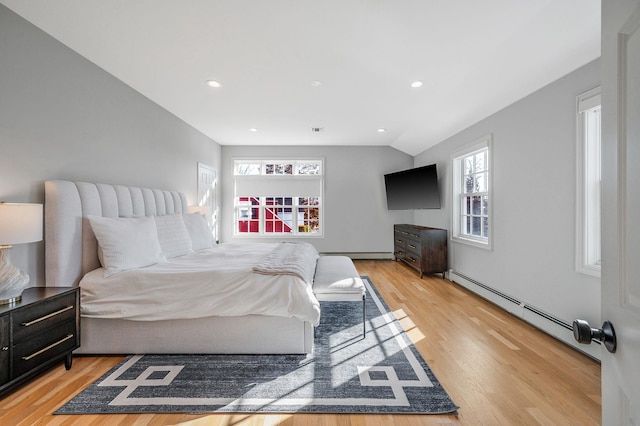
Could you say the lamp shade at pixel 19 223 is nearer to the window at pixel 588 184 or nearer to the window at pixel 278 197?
the window at pixel 588 184

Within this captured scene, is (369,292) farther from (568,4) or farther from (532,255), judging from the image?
(568,4)

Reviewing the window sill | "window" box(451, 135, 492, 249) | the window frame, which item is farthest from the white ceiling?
the window sill

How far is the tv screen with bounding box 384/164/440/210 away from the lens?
4.86 m

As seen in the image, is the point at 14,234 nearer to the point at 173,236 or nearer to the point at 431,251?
the point at 173,236

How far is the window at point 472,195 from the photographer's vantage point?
143 inches

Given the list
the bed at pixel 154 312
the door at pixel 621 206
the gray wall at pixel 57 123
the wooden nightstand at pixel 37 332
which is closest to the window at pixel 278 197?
the gray wall at pixel 57 123

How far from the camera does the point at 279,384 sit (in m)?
1.83

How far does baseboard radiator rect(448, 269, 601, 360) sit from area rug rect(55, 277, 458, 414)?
1.15m

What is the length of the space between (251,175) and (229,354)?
14.1 ft

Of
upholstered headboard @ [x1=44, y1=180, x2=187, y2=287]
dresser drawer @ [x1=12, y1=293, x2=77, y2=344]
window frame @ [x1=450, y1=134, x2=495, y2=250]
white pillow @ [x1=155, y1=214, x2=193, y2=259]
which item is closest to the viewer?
dresser drawer @ [x1=12, y1=293, x2=77, y2=344]

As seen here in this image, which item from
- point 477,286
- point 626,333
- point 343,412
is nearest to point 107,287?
point 343,412

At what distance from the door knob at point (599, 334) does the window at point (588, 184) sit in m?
2.02

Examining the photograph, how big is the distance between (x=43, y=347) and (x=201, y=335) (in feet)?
3.07

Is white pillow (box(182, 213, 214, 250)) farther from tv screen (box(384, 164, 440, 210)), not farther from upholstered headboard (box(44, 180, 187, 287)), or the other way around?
tv screen (box(384, 164, 440, 210))
